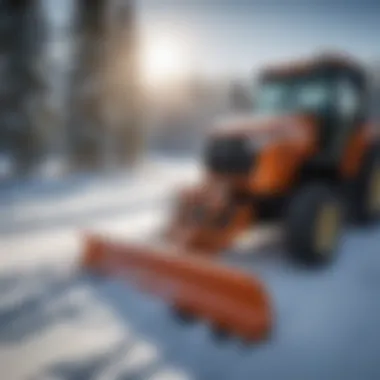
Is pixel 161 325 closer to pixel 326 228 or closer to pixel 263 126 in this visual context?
pixel 326 228

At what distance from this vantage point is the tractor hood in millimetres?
3008

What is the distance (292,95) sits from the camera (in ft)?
11.3

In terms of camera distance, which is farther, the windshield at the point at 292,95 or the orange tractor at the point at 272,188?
the windshield at the point at 292,95

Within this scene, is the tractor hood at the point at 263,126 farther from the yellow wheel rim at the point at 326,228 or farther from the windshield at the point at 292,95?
the yellow wheel rim at the point at 326,228

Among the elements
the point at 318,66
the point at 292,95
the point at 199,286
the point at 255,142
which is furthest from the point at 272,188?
the point at 199,286

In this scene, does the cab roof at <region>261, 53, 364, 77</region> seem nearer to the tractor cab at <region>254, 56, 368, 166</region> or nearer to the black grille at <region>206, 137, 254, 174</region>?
the tractor cab at <region>254, 56, 368, 166</region>

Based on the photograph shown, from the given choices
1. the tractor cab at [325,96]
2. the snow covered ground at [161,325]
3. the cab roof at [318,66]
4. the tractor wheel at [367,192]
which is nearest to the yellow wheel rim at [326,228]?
the snow covered ground at [161,325]

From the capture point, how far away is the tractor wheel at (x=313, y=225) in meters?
2.81

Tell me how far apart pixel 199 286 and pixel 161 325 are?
0.85ft

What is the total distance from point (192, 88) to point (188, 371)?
1135cm

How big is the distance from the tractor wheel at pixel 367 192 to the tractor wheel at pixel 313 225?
747mm

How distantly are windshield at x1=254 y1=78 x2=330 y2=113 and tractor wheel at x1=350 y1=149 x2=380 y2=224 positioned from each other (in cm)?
71

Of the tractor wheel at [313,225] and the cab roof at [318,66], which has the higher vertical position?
the cab roof at [318,66]

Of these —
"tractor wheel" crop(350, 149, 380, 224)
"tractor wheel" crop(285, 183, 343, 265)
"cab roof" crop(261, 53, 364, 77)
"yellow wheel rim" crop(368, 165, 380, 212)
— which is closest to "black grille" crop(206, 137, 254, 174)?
"tractor wheel" crop(285, 183, 343, 265)
